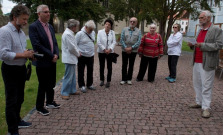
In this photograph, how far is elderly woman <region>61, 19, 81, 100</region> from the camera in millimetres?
4938

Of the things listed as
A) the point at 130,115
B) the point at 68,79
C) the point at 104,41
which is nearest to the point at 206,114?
the point at 130,115

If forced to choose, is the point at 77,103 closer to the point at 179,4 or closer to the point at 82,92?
the point at 82,92

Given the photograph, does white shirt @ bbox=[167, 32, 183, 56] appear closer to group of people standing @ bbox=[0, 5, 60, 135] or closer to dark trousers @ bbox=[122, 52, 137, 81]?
dark trousers @ bbox=[122, 52, 137, 81]

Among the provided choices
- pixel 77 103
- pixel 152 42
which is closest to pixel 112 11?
pixel 152 42

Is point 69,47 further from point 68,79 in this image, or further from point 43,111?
point 43,111

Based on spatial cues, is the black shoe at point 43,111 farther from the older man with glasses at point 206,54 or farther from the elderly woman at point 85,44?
the older man with glasses at point 206,54

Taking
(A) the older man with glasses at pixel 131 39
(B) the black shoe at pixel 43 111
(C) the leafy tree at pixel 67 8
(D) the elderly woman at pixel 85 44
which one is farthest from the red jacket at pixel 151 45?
(C) the leafy tree at pixel 67 8

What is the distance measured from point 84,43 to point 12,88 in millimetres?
2747

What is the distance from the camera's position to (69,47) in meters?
4.98

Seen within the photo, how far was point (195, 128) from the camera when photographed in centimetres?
380

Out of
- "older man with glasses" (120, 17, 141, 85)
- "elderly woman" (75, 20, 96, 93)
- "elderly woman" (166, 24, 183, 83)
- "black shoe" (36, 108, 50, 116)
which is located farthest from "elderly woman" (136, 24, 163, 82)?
"black shoe" (36, 108, 50, 116)

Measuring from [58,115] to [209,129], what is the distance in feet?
9.44

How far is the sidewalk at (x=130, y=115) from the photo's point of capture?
368 centimetres

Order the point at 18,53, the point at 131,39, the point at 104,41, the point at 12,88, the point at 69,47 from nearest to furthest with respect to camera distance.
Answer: the point at 18,53, the point at 12,88, the point at 69,47, the point at 104,41, the point at 131,39
